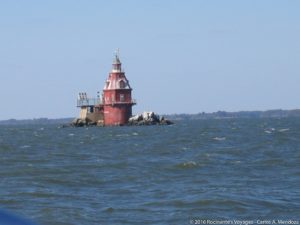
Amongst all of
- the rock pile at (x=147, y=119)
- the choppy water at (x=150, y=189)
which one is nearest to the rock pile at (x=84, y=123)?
the rock pile at (x=147, y=119)

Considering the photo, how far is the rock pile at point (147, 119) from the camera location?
92438 mm

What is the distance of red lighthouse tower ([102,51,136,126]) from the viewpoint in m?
87.8

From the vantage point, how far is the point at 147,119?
95500 mm

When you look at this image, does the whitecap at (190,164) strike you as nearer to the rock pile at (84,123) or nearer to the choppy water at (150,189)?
the choppy water at (150,189)

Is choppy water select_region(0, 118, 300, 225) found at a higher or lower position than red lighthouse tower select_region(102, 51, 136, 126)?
lower

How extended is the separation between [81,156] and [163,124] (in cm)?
6545

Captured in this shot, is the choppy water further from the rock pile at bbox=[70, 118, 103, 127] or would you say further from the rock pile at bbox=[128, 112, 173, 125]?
the rock pile at bbox=[70, 118, 103, 127]

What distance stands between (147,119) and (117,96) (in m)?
8.96

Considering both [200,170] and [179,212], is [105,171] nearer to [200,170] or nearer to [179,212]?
[200,170]

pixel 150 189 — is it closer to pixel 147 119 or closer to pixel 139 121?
pixel 139 121

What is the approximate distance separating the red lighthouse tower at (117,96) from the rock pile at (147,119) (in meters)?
2.32

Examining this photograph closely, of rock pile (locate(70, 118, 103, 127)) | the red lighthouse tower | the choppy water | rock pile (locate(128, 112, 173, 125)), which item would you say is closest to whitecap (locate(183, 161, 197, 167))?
the choppy water

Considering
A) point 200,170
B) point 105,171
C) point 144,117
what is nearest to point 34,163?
point 105,171

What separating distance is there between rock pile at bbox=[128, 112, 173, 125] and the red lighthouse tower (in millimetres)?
2325
